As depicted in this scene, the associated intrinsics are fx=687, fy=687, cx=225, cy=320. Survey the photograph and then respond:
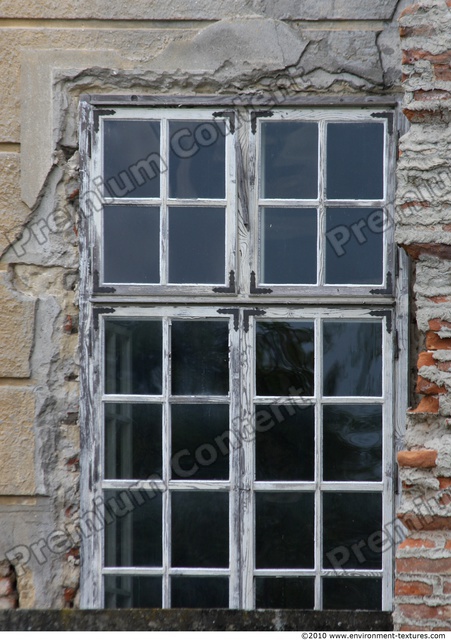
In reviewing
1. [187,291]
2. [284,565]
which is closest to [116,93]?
[187,291]

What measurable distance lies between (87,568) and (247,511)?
2.63ft

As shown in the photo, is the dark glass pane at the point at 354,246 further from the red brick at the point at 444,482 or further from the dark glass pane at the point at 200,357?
the red brick at the point at 444,482

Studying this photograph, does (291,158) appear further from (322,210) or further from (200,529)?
(200,529)

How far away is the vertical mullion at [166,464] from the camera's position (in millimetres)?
3230

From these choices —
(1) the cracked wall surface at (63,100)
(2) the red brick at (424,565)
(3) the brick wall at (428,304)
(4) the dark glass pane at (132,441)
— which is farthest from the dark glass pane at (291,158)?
(2) the red brick at (424,565)

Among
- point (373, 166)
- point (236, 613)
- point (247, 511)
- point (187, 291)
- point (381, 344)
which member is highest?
point (373, 166)

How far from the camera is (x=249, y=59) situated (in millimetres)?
3230

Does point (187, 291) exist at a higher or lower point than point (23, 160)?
lower

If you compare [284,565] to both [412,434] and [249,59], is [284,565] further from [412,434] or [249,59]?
[249,59]

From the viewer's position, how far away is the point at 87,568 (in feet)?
10.6

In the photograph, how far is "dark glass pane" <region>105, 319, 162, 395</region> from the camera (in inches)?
129

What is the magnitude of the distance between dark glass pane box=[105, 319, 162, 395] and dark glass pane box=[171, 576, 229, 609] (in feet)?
2.97

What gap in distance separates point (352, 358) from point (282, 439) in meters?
0.51

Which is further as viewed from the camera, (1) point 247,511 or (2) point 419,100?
(1) point 247,511
